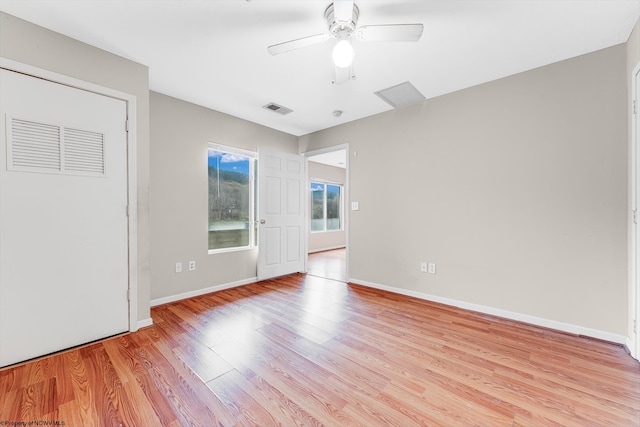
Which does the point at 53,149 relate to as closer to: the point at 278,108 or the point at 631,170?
the point at 278,108

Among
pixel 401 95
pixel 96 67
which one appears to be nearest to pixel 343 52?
pixel 401 95

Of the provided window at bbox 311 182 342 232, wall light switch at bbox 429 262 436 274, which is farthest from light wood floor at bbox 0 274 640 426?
window at bbox 311 182 342 232

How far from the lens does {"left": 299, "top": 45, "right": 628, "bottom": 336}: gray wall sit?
218cm

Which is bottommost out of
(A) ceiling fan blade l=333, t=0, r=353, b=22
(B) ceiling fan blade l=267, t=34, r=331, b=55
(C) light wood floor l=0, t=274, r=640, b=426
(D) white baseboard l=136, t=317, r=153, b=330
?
(C) light wood floor l=0, t=274, r=640, b=426

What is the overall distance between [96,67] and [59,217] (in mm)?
1315

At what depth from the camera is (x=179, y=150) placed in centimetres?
314

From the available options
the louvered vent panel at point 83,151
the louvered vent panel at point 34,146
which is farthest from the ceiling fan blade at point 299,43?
the louvered vent panel at point 34,146

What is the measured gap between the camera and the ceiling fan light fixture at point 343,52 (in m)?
1.70

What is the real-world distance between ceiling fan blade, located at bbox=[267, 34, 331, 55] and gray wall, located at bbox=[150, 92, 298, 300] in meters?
1.94

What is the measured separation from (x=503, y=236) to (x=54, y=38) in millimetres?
4418

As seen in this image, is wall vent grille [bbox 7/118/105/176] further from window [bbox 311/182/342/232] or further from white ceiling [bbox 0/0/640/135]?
window [bbox 311/182/342/232]

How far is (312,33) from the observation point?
2008mm

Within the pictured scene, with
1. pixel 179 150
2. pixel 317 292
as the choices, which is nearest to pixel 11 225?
pixel 179 150

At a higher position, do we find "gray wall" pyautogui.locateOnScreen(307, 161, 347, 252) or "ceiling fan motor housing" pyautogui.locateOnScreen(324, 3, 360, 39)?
"ceiling fan motor housing" pyautogui.locateOnScreen(324, 3, 360, 39)
